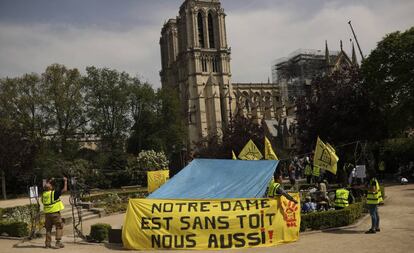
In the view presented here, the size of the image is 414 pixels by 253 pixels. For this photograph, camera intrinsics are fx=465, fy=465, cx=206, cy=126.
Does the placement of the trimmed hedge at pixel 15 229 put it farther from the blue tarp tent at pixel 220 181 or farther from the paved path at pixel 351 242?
the blue tarp tent at pixel 220 181

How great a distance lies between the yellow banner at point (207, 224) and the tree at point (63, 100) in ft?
153

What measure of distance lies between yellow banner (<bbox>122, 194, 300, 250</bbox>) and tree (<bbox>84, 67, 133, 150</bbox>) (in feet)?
168

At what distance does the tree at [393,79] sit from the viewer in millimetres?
34781

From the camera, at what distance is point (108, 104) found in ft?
212

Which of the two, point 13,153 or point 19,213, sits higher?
point 13,153

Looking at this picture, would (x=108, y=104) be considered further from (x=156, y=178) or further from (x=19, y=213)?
(x=19, y=213)

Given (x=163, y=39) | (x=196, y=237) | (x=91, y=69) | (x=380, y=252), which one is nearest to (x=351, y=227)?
(x=380, y=252)

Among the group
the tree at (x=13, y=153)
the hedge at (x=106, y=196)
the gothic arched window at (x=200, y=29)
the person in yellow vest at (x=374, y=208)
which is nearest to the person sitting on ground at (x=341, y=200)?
the person in yellow vest at (x=374, y=208)

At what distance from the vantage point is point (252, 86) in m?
110

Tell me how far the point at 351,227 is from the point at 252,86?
95.9 metres

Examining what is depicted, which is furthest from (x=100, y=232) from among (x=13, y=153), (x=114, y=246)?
(x=13, y=153)

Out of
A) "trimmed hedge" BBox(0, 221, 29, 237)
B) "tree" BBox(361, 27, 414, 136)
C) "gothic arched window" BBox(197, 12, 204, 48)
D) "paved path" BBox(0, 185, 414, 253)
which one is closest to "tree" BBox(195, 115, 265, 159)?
"tree" BBox(361, 27, 414, 136)

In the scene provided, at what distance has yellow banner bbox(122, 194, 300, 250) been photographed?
42.7ft

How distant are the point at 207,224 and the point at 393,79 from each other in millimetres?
28444
